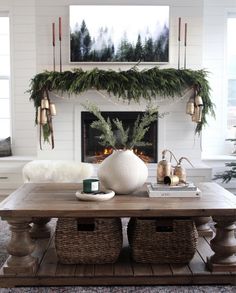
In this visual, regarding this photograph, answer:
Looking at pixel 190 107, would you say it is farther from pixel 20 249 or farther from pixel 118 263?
pixel 20 249

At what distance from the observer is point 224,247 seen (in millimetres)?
2598

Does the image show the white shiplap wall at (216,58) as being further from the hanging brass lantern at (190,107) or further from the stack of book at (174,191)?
the stack of book at (174,191)

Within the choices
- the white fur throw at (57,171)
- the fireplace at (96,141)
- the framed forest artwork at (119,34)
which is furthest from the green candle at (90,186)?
the framed forest artwork at (119,34)

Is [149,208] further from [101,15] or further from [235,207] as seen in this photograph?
[101,15]

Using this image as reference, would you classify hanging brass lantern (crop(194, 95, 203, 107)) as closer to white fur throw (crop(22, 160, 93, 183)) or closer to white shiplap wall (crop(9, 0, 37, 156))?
white fur throw (crop(22, 160, 93, 183))

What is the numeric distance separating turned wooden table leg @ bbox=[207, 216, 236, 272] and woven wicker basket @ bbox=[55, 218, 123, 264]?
24.6 inches

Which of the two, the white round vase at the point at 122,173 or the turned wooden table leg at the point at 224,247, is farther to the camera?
the white round vase at the point at 122,173

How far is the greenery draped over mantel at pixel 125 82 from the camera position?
462cm

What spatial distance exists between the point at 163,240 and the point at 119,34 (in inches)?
116

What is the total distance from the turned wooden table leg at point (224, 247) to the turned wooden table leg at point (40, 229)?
1.32 m

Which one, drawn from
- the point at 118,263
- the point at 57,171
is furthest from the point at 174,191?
the point at 57,171

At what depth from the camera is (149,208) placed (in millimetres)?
2506

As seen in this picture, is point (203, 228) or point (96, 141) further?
point (96, 141)

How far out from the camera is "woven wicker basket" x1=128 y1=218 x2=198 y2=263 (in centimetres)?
270
